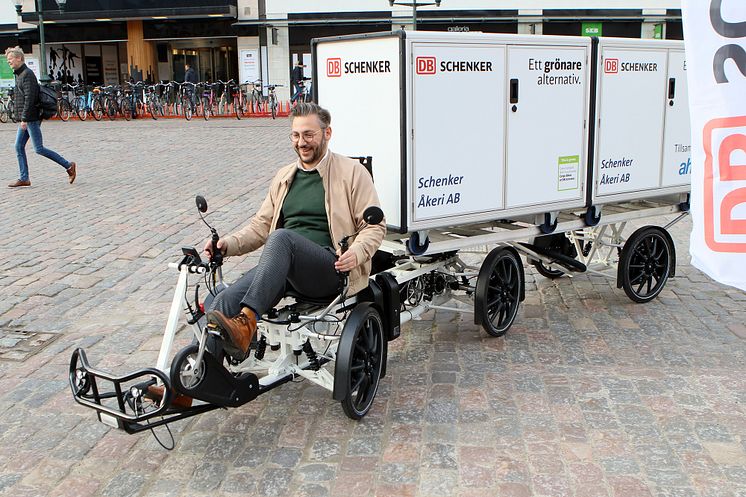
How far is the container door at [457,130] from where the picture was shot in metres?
4.92

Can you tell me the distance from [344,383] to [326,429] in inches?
12.9

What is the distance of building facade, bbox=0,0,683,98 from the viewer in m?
31.5

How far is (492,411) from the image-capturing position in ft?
15.2

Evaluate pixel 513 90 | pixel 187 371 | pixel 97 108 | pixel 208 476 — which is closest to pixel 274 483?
pixel 208 476

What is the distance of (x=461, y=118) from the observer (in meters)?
5.15

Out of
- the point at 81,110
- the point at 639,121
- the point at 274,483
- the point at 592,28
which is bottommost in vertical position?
the point at 274,483

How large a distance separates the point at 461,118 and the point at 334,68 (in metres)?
0.91

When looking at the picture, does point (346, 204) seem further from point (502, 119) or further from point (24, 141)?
point (24, 141)

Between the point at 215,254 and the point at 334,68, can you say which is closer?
the point at 215,254

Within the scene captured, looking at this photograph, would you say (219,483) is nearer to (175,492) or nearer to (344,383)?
(175,492)

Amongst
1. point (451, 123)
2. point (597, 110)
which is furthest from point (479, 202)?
point (597, 110)

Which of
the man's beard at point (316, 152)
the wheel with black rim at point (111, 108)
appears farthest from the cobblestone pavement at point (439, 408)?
the wheel with black rim at point (111, 108)

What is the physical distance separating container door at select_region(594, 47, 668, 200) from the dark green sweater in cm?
232

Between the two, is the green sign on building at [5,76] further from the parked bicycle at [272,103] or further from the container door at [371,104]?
the container door at [371,104]
